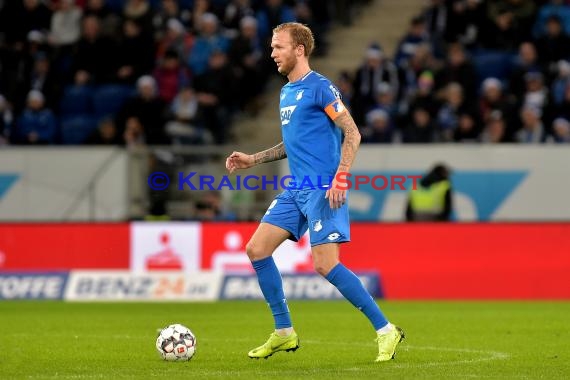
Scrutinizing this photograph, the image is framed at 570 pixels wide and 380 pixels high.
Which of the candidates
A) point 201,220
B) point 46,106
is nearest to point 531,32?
point 201,220

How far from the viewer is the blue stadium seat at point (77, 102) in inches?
843

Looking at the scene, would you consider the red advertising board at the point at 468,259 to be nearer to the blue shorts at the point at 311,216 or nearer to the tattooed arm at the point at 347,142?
the blue shorts at the point at 311,216

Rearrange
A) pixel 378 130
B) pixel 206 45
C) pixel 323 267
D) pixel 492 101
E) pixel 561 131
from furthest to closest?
pixel 206 45
pixel 492 101
pixel 378 130
pixel 561 131
pixel 323 267

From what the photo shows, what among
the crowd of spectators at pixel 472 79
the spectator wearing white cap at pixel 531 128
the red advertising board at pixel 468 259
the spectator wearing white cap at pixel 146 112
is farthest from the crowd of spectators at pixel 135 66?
the spectator wearing white cap at pixel 531 128

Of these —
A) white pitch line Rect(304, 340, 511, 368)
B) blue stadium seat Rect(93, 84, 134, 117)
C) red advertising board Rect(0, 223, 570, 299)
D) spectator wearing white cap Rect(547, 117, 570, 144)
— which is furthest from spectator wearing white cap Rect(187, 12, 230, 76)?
white pitch line Rect(304, 340, 511, 368)

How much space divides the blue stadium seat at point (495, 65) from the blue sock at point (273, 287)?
475 inches

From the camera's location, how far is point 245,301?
1694cm

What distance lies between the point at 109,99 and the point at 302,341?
441 inches

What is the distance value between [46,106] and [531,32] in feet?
26.3

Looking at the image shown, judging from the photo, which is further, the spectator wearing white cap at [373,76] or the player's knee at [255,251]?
the spectator wearing white cap at [373,76]

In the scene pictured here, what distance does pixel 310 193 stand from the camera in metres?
9.08

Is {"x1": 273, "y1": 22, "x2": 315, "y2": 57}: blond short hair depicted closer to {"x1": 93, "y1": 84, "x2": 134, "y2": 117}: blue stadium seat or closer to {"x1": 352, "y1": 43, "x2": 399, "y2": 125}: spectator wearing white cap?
{"x1": 352, "y1": 43, "x2": 399, "y2": 125}: spectator wearing white cap

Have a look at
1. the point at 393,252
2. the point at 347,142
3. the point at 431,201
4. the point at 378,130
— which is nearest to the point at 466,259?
the point at 393,252

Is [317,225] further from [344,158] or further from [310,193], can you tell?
[344,158]
